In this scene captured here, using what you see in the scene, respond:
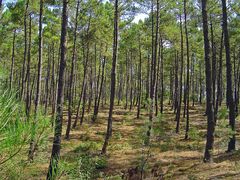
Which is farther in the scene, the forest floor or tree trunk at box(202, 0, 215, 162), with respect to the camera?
tree trunk at box(202, 0, 215, 162)

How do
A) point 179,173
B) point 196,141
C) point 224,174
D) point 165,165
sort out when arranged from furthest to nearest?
point 196,141 < point 165,165 < point 179,173 < point 224,174

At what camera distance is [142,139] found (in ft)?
52.4

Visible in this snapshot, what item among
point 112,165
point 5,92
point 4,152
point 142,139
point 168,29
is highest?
point 168,29

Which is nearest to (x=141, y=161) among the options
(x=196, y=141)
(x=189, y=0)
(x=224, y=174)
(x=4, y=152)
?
(x=224, y=174)

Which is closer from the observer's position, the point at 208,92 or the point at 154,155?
the point at 208,92

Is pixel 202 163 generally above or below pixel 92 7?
below

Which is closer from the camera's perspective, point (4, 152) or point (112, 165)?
point (4, 152)

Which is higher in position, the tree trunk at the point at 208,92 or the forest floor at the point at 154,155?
the tree trunk at the point at 208,92

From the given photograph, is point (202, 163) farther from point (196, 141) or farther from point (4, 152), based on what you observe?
point (4, 152)

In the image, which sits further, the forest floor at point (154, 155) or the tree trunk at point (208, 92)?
the tree trunk at point (208, 92)

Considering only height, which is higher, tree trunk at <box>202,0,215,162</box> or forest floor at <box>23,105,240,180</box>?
tree trunk at <box>202,0,215,162</box>

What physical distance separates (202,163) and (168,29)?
53.9 feet

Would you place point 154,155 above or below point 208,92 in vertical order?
below

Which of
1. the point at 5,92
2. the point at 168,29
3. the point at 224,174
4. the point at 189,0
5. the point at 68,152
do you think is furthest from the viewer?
the point at 168,29
